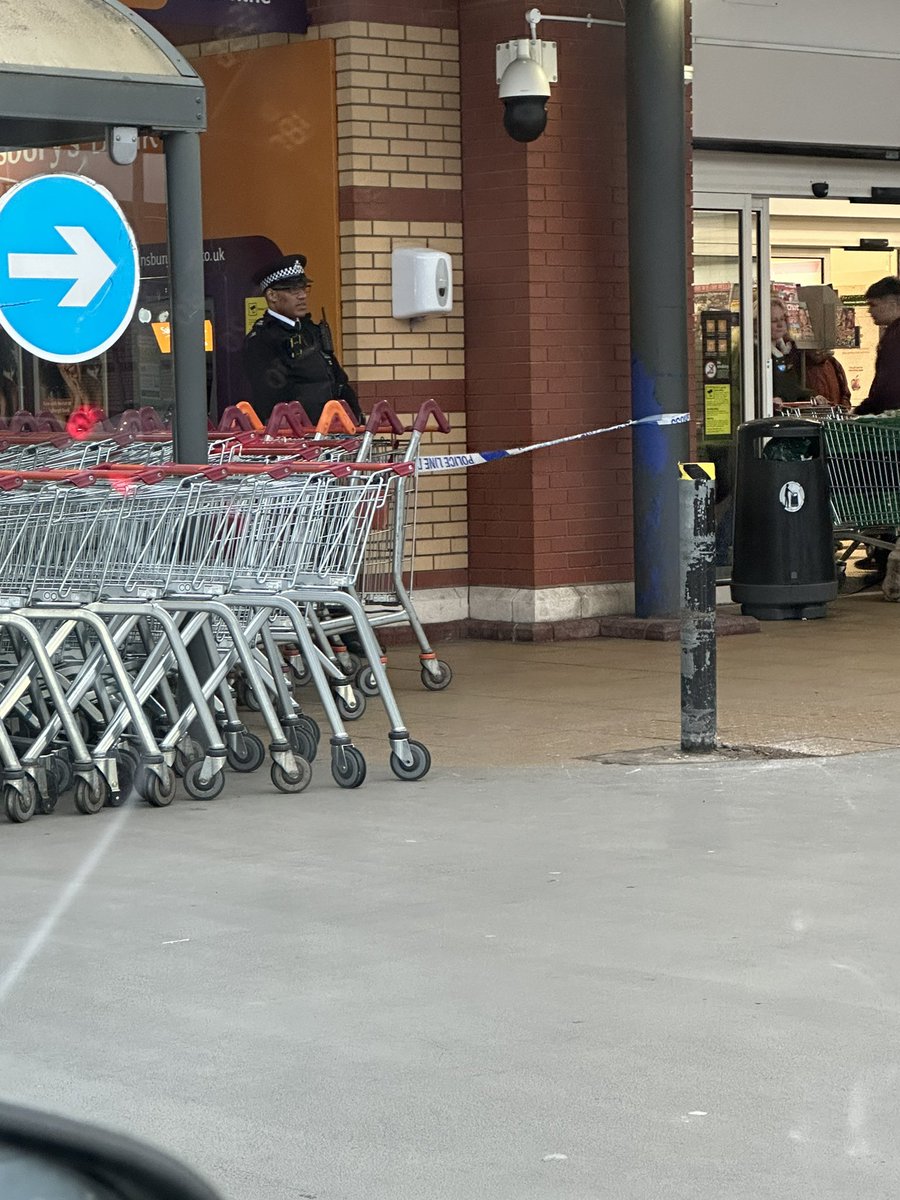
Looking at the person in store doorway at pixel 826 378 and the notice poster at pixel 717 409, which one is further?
the person in store doorway at pixel 826 378

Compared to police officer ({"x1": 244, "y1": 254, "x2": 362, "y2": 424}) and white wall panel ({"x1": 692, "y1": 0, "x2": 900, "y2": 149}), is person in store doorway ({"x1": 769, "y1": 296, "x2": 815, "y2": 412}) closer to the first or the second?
white wall panel ({"x1": 692, "y1": 0, "x2": 900, "y2": 149})

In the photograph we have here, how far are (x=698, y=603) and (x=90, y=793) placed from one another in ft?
8.05

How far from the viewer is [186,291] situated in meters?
8.27

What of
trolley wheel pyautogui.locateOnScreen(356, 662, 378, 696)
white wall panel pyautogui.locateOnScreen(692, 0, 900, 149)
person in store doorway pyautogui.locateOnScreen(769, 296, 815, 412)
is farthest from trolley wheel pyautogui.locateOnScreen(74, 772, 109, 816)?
person in store doorway pyautogui.locateOnScreen(769, 296, 815, 412)

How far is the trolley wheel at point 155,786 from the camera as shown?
729 cm

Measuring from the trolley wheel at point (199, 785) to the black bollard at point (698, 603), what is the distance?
188 cm

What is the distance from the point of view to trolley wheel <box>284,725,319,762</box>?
8.09 metres

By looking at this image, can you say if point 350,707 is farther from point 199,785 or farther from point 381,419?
point 199,785

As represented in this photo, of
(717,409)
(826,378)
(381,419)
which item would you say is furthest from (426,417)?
(826,378)

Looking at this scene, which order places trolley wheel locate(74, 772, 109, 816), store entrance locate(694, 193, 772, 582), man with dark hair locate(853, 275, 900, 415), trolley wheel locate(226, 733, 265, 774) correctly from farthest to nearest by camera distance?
man with dark hair locate(853, 275, 900, 415)
store entrance locate(694, 193, 772, 582)
trolley wheel locate(226, 733, 265, 774)
trolley wheel locate(74, 772, 109, 816)

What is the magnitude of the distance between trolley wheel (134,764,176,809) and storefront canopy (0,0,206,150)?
8.02 ft

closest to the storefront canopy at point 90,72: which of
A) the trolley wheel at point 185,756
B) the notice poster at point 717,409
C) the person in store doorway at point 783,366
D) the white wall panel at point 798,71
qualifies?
the trolley wheel at point 185,756

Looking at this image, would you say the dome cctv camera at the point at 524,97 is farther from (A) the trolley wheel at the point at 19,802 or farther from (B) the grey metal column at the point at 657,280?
(A) the trolley wheel at the point at 19,802

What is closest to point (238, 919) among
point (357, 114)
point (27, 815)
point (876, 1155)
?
point (27, 815)
